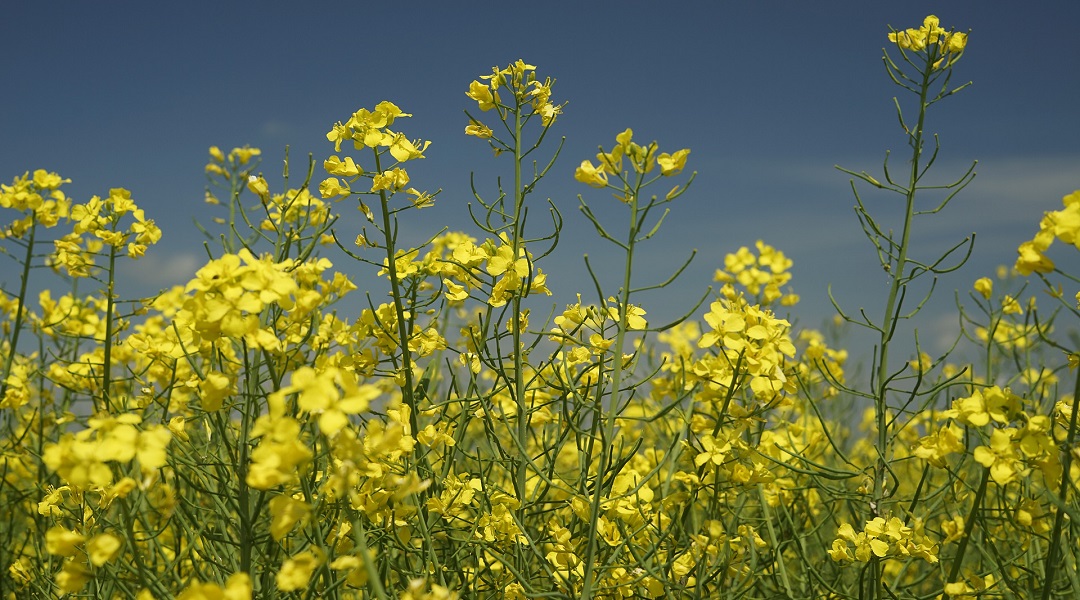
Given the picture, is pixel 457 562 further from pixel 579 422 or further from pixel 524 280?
pixel 524 280

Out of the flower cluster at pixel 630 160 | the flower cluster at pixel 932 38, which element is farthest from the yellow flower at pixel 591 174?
the flower cluster at pixel 932 38

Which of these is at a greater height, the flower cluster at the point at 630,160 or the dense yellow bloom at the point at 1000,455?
the flower cluster at the point at 630,160

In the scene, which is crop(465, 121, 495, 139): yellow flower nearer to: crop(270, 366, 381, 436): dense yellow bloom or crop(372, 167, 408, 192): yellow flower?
crop(372, 167, 408, 192): yellow flower

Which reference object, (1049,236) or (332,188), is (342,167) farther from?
(1049,236)

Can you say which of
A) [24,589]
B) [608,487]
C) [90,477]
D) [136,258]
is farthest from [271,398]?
[24,589]

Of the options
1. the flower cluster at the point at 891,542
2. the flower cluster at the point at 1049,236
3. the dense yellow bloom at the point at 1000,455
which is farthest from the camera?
the flower cluster at the point at 891,542

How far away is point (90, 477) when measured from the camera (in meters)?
1.21

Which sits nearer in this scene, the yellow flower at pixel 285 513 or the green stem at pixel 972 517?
the yellow flower at pixel 285 513

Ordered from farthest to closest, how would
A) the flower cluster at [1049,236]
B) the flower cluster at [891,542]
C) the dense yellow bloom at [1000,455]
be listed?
the flower cluster at [891,542] → the dense yellow bloom at [1000,455] → the flower cluster at [1049,236]

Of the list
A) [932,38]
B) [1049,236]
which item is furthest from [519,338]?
[932,38]

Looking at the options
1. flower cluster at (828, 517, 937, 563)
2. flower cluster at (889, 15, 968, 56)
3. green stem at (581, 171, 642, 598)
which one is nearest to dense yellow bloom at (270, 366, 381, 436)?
green stem at (581, 171, 642, 598)

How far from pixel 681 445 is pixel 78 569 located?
1492mm

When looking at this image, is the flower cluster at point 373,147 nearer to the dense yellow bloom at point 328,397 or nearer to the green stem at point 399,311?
the green stem at point 399,311

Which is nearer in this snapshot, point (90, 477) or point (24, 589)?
point (90, 477)
